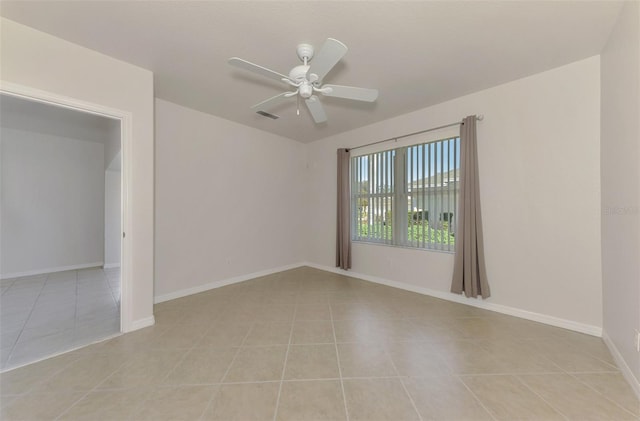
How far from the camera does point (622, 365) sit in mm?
1837

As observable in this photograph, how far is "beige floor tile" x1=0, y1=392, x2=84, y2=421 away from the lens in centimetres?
144

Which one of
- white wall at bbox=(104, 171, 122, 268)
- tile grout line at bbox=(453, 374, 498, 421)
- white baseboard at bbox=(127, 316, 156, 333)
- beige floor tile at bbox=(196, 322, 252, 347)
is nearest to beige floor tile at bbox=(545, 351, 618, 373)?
tile grout line at bbox=(453, 374, 498, 421)

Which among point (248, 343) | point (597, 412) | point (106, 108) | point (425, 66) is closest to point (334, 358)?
point (248, 343)

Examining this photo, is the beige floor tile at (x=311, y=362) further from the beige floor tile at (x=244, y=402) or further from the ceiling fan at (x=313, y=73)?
the ceiling fan at (x=313, y=73)

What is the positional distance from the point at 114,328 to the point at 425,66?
420 centimetres

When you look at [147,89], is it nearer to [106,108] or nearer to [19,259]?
[106,108]

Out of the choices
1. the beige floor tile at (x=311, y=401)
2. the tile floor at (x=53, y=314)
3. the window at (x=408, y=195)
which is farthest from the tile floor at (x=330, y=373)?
the window at (x=408, y=195)

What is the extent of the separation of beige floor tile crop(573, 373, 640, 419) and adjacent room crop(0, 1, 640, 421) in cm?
1

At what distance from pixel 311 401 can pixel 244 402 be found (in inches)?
17.0

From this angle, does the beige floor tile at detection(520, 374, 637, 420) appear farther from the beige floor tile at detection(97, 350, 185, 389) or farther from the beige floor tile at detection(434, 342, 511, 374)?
the beige floor tile at detection(97, 350, 185, 389)

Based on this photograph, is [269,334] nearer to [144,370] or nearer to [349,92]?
[144,370]

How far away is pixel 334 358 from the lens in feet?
6.64

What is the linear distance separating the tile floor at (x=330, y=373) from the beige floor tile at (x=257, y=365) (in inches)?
0.5

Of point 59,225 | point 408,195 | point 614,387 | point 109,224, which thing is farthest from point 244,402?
point 59,225
